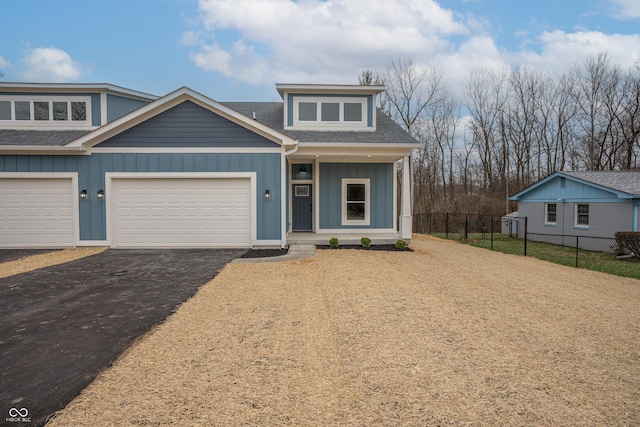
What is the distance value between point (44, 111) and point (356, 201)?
1157cm

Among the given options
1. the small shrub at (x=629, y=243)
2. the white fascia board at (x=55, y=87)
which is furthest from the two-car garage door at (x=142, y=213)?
the small shrub at (x=629, y=243)

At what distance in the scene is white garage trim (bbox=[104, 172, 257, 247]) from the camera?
36.1ft

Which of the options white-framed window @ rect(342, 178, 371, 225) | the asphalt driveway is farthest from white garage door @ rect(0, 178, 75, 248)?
white-framed window @ rect(342, 178, 371, 225)

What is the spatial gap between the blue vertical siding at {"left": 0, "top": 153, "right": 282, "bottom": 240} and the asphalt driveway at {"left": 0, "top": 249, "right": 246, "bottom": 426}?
2135 millimetres

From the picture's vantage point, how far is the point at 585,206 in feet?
54.1

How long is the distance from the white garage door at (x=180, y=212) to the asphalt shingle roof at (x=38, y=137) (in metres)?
2.34

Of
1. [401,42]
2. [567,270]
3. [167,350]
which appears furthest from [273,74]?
[167,350]

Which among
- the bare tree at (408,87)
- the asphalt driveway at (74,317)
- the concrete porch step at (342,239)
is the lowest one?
the asphalt driveway at (74,317)

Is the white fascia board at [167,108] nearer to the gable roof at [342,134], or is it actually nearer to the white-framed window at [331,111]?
the gable roof at [342,134]

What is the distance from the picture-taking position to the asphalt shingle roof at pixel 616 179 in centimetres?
1479

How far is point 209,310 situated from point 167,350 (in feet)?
4.76

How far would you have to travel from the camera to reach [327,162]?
43.4 ft

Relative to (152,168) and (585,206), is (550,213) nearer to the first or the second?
(585,206)

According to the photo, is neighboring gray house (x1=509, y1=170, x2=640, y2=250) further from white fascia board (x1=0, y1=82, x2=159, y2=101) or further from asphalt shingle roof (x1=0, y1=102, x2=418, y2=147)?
white fascia board (x1=0, y1=82, x2=159, y2=101)
